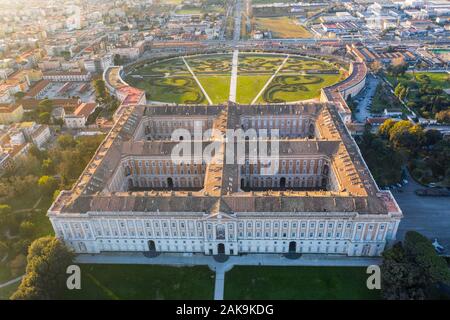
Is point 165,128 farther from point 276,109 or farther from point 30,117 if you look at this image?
point 30,117

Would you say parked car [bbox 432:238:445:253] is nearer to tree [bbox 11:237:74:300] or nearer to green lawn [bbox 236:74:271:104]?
tree [bbox 11:237:74:300]

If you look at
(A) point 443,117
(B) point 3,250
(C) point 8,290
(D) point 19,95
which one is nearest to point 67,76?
(D) point 19,95

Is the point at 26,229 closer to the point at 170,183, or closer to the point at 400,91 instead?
the point at 170,183

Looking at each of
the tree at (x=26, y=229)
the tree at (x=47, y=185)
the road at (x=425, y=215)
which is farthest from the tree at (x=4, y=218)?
the road at (x=425, y=215)

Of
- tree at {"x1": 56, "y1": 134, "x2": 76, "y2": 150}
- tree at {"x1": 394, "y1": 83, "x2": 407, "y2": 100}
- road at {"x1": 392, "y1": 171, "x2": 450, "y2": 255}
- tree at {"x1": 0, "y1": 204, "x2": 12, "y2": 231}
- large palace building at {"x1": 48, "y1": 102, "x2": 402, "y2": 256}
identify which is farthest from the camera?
tree at {"x1": 394, "y1": 83, "x2": 407, "y2": 100}

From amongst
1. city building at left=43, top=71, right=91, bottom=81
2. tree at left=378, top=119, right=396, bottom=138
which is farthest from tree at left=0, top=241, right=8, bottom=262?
city building at left=43, top=71, right=91, bottom=81

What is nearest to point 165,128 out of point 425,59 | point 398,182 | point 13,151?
point 13,151
